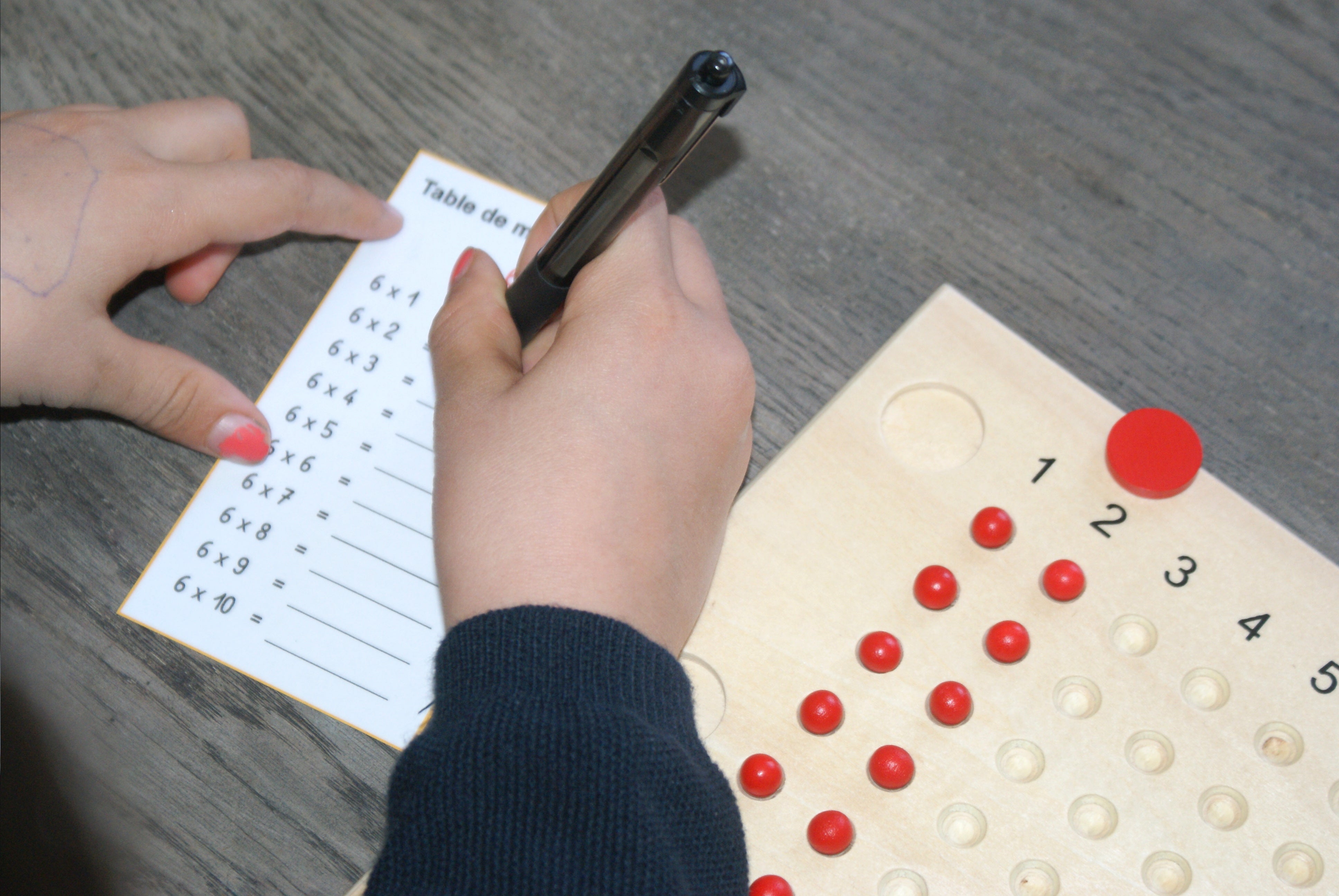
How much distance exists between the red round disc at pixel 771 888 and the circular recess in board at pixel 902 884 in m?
0.04

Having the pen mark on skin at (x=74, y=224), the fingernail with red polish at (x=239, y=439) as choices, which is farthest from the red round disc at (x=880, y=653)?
the pen mark on skin at (x=74, y=224)

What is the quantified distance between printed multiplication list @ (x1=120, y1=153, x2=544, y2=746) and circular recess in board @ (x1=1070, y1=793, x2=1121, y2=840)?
12.4 inches

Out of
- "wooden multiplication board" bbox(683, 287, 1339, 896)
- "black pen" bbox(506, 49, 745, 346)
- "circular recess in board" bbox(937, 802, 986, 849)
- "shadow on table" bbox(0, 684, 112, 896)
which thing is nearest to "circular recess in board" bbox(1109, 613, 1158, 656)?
"wooden multiplication board" bbox(683, 287, 1339, 896)

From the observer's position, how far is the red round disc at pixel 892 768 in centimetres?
39

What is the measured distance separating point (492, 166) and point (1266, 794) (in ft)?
1.75

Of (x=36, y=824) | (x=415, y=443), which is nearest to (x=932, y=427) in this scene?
(x=415, y=443)

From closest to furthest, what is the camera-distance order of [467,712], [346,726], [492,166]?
[467,712] → [346,726] → [492,166]

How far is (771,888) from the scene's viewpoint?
1.24 feet

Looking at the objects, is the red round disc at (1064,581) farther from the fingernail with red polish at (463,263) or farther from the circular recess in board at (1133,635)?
the fingernail with red polish at (463,263)

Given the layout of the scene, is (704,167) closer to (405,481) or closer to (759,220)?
(759,220)

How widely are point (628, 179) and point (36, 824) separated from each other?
1.51 ft

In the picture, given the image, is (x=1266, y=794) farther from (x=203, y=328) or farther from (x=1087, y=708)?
(x=203, y=328)

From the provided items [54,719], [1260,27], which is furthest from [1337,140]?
[54,719]

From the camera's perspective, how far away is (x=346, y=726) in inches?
18.3
